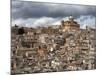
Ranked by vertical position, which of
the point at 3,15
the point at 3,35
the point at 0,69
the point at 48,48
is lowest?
the point at 0,69

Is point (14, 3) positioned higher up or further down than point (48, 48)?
higher up

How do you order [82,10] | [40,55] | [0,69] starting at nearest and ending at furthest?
1. [0,69]
2. [40,55]
3. [82,10]

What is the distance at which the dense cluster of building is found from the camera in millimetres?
3096

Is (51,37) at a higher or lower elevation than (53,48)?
higher

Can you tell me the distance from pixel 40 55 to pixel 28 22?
51 centimetres

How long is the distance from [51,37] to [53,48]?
0.17m

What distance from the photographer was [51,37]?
3264 millimetres

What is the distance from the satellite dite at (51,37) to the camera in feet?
10.2

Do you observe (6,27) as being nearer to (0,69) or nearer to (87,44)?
(0,69)

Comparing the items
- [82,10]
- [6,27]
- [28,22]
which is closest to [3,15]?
[6,27]

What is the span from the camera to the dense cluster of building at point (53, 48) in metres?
3.10

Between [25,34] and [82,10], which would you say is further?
[82,10]

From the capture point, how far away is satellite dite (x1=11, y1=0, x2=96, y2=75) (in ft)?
10.2

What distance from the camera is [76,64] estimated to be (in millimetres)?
3389
